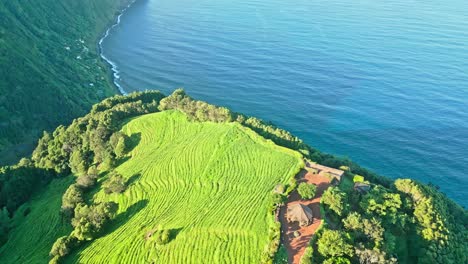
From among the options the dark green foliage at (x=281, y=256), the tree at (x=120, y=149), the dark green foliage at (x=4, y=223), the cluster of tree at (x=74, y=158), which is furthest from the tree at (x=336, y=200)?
the dark green foliage at (x=4, y=223)

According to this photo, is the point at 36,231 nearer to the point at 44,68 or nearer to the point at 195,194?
the point at 195,194

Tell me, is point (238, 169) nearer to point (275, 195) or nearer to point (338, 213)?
point (275, 195)

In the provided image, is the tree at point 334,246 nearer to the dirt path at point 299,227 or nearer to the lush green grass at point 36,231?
the dirt path at point 299,227

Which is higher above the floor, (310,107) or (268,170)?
(310,107)

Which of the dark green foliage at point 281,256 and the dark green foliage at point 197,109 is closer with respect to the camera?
the dark green foliage at point 281,256

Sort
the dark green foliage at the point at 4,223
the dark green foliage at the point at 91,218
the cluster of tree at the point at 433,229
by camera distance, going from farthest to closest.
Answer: the dark green foliage at the point at 4,223 → the cluster of tree at the point at 433,229 → the dark green foliage at the point at 91,218

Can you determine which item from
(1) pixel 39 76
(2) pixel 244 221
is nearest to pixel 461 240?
(2) pixel 244 221
